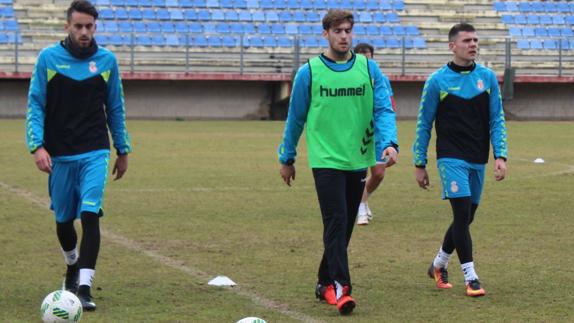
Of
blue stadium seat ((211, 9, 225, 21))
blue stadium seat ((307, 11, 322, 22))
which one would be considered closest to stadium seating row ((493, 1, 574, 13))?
blue stadium seat ((307, 11, 322, 22))

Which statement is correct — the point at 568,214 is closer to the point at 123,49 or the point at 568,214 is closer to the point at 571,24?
the point at 123,49

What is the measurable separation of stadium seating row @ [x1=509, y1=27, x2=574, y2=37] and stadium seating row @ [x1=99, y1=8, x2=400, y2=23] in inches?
177

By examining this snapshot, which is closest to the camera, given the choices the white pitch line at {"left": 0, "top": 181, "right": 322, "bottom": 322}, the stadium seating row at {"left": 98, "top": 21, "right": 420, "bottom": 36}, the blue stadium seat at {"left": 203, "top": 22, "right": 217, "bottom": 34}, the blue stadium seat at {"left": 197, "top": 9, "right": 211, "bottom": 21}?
the white pitch line at {"left": 0, "top": 181, "right": 322, "bottom": 322}

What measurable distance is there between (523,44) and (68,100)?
3677 cm

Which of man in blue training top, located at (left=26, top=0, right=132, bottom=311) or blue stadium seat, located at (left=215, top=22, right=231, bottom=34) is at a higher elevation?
man in blue training top, located at (left=26, top=0, right=132, bottom=311)

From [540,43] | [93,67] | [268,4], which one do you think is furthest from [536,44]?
[93,67]

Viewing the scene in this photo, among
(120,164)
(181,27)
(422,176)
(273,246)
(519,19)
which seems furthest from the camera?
(519,19)

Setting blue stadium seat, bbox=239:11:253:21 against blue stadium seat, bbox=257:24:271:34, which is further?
blue stadium seat, bbox=239:11:253:21

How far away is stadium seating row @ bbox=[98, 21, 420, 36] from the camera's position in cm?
3966

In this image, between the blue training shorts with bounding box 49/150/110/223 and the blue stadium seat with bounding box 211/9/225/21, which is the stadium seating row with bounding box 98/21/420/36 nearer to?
the blue stadium seat with bounding box 211/9/225/21

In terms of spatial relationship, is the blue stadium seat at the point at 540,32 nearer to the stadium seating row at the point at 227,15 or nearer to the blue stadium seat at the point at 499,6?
the blue stadium seat at the point at 499,6

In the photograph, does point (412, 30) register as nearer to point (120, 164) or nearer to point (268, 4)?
point (268, 4)

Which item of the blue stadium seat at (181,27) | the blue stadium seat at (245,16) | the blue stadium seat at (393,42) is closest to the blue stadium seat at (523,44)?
the blue stadium seat at (393,42)

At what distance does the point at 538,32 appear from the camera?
43.8 m
